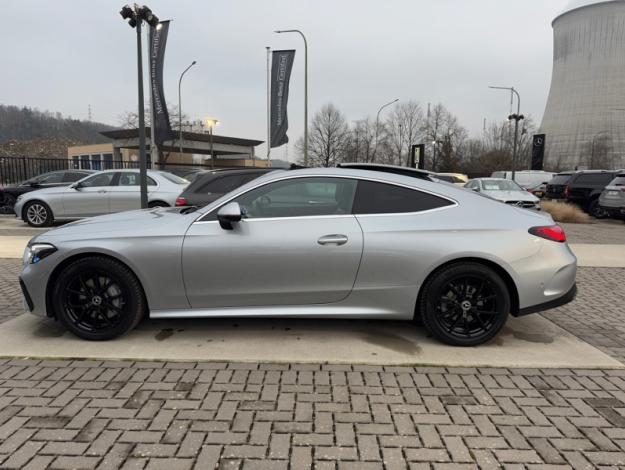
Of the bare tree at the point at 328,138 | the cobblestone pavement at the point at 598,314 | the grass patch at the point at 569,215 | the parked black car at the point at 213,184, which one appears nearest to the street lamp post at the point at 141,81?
the parked black car at the point at 213,184

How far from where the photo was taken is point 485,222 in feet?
13.2

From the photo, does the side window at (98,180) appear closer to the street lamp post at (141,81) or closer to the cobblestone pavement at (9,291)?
the street lamp post at (141,81)

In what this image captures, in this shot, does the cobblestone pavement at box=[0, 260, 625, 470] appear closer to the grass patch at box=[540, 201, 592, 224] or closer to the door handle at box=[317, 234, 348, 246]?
the door handle at box=[317, 234, 348, 246]

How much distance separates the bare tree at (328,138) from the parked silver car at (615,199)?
124ft

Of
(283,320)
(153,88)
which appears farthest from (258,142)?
(283,320)

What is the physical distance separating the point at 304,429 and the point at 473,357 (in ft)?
5.75

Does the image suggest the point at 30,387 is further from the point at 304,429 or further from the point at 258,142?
the point at 258,142

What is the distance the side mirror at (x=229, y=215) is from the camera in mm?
3838

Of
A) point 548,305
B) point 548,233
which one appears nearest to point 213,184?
point 548,233

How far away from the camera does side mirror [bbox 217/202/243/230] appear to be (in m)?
3.84

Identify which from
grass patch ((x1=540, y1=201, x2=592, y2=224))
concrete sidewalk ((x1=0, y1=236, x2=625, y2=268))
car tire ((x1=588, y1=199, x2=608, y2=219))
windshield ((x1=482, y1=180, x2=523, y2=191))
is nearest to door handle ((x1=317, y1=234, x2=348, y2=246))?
concrete sidewalk ((x1=0, y1=236, x2=625, y2=268))

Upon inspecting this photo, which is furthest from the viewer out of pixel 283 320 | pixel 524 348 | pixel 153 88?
pixel 153 88

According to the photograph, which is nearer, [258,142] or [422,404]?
[422,404]

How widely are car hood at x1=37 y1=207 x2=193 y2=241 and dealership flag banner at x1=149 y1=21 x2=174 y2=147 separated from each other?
14638 millimetres
